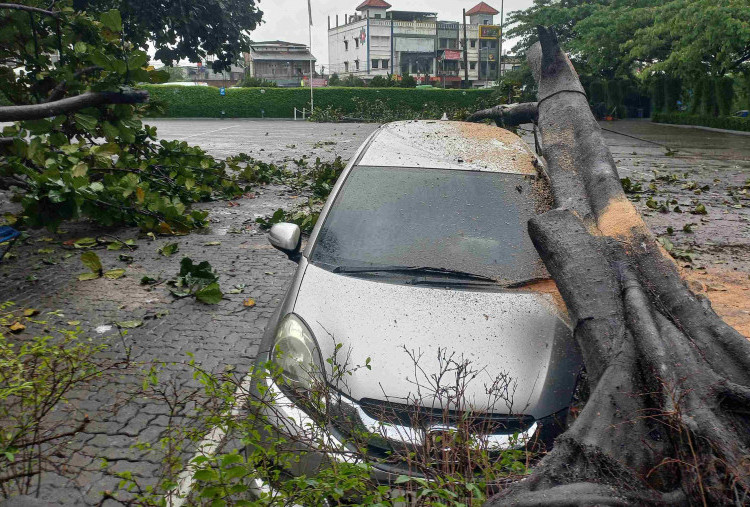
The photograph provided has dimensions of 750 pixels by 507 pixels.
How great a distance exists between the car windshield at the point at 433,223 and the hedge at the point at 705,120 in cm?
3369

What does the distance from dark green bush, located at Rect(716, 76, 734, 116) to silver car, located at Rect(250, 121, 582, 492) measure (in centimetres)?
3717

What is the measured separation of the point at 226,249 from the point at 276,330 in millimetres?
5046

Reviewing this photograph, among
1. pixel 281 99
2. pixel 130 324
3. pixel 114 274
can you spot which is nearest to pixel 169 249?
pixel 114 274

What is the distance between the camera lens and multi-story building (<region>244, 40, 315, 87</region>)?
300 ft

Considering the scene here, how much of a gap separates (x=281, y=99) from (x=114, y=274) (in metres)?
51.6

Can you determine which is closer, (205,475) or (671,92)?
(205,475)

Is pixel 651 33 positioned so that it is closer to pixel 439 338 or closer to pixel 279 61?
pixel 439 338

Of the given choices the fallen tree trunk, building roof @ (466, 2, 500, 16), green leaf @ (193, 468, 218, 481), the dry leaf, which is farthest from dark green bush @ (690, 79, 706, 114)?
building roof @ (466, 2, 500, 16)

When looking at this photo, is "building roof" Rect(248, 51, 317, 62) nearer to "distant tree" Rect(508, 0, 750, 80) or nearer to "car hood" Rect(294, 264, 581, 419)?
"distant tree" Rect(508, 0, 750, 80)

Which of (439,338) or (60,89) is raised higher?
(60,89)

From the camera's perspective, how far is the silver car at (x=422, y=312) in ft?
9.07

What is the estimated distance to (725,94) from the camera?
3722 cm

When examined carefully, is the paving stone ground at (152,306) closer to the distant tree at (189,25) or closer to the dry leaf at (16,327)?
the dry leaf at (16,327)

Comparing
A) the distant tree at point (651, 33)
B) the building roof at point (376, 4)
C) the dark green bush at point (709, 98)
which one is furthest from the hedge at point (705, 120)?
the building roof at point (376, 4)
